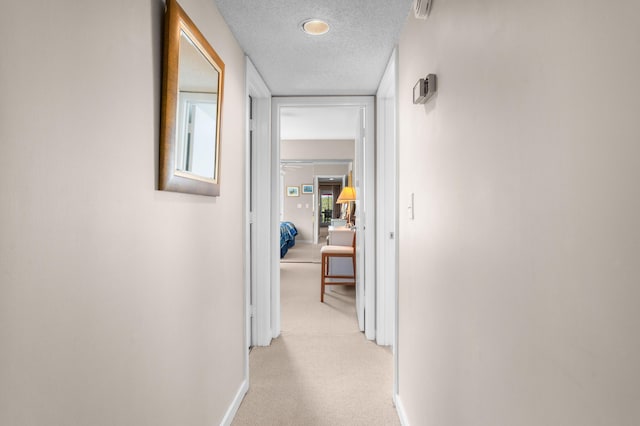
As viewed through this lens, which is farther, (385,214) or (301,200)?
(301,200)

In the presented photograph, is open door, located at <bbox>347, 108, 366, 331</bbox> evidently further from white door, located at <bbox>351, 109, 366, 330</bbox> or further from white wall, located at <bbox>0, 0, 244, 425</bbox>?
white wall, located at <bbox>0, 0, 244, 425</bbox>

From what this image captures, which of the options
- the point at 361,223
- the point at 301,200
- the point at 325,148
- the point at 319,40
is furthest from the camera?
the point at 301,200

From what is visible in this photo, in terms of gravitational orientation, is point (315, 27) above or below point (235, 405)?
above

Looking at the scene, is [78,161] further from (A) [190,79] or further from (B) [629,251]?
(B) [629,251]

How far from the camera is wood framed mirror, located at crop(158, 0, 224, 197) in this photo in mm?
1217

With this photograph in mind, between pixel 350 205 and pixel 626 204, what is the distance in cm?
623

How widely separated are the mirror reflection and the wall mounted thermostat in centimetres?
87

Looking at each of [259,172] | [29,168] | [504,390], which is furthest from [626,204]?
[259,172]

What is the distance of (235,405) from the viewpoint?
211 centimetres

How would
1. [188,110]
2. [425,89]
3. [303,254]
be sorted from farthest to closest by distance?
1. [303,254]
2. [425,89]
3. [188,110]

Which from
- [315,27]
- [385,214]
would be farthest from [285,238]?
[315,27]

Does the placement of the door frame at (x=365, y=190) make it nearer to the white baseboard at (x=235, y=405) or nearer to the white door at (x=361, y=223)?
the white door at (x=361, y=223)

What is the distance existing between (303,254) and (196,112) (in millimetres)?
6464

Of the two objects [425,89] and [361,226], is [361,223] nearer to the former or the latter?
[361,226]
